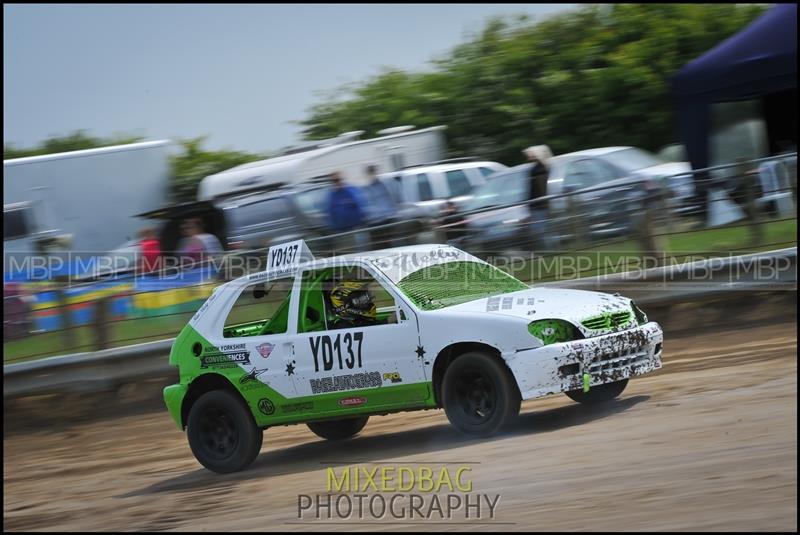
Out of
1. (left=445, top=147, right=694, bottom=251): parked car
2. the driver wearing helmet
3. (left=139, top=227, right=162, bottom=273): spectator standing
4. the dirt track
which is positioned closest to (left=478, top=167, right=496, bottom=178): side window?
(left=445, top=147, right=694, bottom=251): parked car

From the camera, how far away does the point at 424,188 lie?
17.2 m

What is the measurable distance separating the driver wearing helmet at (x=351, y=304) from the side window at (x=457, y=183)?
922 cm

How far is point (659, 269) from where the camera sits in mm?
11203

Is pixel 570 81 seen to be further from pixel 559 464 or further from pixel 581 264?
pixel 559 464

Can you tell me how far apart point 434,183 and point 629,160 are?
3.46 m

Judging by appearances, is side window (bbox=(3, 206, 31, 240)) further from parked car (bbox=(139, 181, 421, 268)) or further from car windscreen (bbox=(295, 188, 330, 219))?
car windscreen (bbox=(295, 188, 330, 219))

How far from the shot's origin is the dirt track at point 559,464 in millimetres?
5609

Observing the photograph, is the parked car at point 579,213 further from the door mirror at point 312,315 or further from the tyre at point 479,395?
the tyre at point 479,395

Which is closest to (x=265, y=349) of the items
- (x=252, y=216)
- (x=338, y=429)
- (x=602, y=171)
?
(x=338, y=429)

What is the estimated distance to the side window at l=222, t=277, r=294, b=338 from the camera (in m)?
8.38

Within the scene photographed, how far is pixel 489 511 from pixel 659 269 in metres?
5.84

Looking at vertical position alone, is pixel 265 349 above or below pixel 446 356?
above

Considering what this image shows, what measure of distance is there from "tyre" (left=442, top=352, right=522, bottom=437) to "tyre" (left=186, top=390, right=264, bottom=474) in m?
1.72

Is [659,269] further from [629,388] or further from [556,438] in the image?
[556,438]
